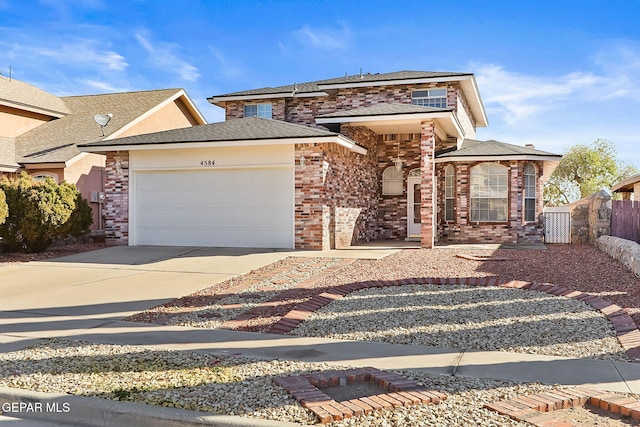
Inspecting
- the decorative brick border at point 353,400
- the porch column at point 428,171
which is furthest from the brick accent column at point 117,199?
the decorative brick border at point 353,400

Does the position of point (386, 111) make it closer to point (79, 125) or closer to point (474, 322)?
point (474, 322)

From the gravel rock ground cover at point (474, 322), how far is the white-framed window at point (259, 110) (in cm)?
1537

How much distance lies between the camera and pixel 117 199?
16.3 m

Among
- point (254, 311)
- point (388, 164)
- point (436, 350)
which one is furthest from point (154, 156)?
point (436, 350)

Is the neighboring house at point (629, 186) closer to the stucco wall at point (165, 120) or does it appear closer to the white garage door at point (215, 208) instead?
the white garage door at point (215, 208)

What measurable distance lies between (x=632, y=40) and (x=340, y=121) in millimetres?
10127

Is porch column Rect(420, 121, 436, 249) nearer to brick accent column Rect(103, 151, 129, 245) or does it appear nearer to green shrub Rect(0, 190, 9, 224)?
brick accent column Rect(103, 151, 129, 245)

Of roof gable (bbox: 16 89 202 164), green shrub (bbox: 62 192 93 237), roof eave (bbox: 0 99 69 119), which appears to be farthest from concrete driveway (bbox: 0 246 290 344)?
roof eave (bbox: 0 99 69 119)

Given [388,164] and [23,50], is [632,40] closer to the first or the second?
[388,164]

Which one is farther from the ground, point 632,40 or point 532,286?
point 632,40

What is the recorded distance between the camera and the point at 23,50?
20812 mm

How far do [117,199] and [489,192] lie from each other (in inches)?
479

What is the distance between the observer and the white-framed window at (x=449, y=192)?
18625 millimetres

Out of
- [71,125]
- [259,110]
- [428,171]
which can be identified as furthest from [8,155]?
[428,171]
